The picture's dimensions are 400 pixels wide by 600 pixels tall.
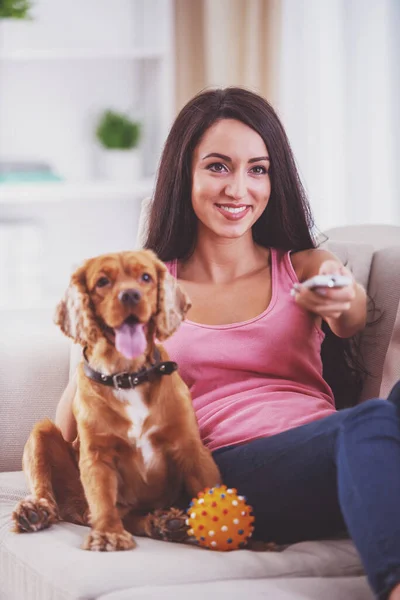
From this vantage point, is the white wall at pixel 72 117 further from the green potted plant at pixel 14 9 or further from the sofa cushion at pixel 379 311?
the sofa cushion at pixel 379 311

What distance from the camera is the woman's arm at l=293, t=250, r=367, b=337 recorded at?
1.52 metres

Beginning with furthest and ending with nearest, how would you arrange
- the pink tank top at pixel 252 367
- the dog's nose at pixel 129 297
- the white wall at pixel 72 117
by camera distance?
the white wall at pixel 72 117 < the pink tank top at pixel 252 367 < the dog's nose at pixel 129 297

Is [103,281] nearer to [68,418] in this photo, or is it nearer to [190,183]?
[68,418]

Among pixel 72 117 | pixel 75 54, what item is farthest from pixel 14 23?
pixel 72 117

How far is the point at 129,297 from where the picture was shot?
1.35 m

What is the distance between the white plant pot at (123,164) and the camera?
3.34 metres

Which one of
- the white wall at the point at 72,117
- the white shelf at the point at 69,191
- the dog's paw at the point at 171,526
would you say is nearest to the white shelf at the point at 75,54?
the white wall at the point at 72,117

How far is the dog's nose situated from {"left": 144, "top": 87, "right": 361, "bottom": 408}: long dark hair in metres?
0.59

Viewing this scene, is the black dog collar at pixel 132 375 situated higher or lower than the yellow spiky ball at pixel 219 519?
higher

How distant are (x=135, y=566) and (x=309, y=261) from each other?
2.50 ft

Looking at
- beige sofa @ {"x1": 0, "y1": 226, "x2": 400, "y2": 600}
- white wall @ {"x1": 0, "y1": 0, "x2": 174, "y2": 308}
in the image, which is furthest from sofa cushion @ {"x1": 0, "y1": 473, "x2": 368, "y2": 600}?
white wall @ {"x1": 0, "y1": 0, "x2": 174, "y2": 308}

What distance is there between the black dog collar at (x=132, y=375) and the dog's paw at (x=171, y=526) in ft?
0.72

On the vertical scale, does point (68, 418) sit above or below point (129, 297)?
below

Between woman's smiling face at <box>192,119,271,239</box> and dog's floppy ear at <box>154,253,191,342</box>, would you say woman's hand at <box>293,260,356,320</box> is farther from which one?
woman's smiling face at <box>192,119,271,239</box>
